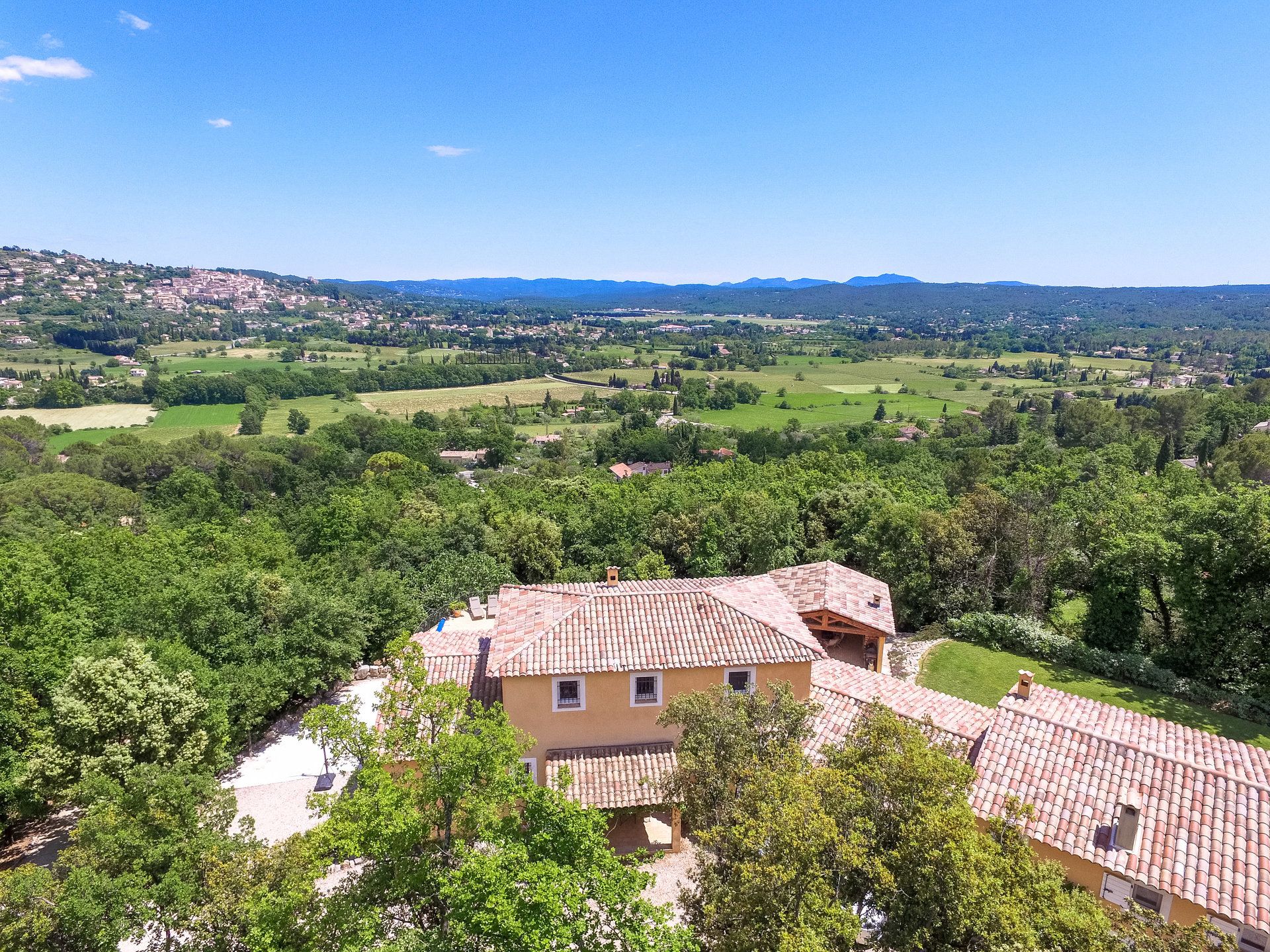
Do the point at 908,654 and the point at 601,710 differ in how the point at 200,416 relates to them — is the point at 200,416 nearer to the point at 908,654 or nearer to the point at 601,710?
the point at 601,710

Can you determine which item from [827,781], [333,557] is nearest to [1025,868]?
[827,781]

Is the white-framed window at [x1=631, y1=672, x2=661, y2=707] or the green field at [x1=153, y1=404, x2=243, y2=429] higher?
the white-framed window at [x1=631, y1=672, x2=661, y2=707]

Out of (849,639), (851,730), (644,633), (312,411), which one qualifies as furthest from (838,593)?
(312,411)

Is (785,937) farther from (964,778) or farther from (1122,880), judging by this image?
(1122,880)

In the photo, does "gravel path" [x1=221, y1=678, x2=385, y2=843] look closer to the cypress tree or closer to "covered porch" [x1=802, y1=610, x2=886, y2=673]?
"covered porch" [x1=802, y1=610, x2=886, y2=673]

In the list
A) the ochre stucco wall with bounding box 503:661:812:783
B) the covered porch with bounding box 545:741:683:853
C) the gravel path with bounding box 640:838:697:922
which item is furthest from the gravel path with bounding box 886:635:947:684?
the gravel path with bounding box 640:838:697:922

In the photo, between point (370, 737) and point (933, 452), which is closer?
point (370, 737)

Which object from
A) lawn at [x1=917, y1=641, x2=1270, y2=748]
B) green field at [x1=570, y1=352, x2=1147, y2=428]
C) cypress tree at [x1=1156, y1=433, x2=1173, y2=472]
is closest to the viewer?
lawn at [x1=917, y1=641, x2=1270, y2=748]
